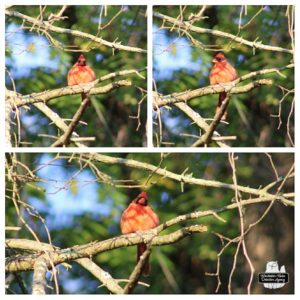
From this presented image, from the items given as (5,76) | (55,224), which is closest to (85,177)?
(55,224)

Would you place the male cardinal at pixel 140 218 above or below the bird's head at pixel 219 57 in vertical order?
below

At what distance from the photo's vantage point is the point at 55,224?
540 centimetres

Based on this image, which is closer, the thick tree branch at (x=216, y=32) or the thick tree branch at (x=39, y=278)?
the thick tree branch at (x=39, y=278)

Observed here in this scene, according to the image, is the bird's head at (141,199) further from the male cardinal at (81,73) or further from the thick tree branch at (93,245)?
the male cardinal at (81,73)

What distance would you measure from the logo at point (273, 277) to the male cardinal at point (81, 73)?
137cm

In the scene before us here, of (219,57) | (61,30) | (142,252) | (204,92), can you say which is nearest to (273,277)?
(142,252)

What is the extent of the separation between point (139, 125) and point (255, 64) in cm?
72

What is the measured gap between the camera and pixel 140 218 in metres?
5.39

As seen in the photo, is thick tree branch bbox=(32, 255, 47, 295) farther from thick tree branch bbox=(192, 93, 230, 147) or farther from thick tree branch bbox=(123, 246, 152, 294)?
thick tree branch bbox=(192, 93, 230, 147)

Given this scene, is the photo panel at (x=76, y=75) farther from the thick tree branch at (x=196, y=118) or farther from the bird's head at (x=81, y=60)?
the thick tree branch at (x=196, y=118)

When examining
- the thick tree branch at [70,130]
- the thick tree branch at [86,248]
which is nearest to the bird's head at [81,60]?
the thick tree branch at [70,130]

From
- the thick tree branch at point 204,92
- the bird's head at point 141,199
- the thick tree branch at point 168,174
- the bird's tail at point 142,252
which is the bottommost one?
the bird's tail at point 142,252

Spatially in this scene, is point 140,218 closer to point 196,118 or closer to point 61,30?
point 196,118

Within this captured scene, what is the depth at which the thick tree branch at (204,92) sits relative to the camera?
542 cm
